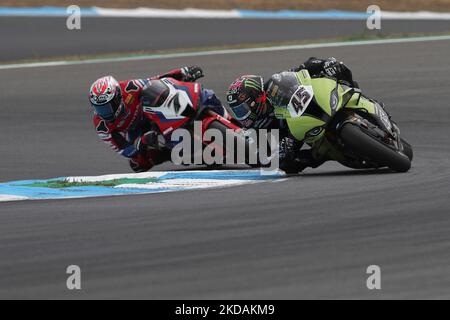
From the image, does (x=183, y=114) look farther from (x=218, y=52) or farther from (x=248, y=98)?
(x=218, y=52)

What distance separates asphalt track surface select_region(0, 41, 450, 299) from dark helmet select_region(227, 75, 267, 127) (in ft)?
2.72

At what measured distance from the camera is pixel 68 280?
8.55 m

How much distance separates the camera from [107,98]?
13.7 metres

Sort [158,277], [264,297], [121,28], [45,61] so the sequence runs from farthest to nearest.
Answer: [121,28] → [45,61] → [158,277] → [264,297]

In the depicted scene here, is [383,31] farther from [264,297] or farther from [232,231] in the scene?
[264,297]

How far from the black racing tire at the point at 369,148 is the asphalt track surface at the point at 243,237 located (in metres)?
0.13

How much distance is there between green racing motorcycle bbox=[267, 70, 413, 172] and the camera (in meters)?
12.7

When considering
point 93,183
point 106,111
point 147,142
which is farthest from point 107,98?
point 93,183

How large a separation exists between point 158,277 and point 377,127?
4.71 m

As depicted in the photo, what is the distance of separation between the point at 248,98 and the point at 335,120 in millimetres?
976

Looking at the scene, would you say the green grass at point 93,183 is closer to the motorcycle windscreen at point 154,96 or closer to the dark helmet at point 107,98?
the dark helmet at point 107,98

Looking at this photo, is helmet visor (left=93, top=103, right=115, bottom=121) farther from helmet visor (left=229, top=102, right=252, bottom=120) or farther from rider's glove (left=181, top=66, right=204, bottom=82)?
helmet visor (left=229, top=102, right=252, bottom=120)

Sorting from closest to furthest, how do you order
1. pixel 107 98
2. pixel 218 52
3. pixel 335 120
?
1. pixel 335 120
2. pixel 107 98
3. pixel 218 52

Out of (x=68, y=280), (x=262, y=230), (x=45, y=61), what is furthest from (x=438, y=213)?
(x=45, y=61)
